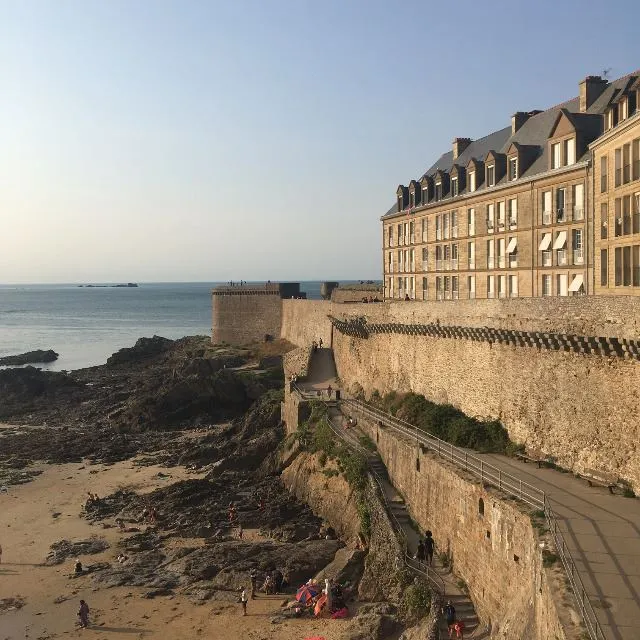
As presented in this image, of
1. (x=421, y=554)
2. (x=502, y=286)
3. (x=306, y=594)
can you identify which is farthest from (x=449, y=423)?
(x=502, y=286)

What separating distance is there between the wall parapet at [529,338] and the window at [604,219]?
4.30 m

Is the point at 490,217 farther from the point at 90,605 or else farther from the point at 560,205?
the point at 90,605

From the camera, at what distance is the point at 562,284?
27.5 m

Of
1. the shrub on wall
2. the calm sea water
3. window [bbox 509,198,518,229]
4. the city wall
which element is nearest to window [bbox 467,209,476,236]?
window [bbox 509,198,518,229]

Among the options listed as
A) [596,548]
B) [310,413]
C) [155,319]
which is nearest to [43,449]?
[310,413]

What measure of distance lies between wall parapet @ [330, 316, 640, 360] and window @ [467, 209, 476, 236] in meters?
6.09

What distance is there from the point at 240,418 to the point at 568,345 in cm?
2791

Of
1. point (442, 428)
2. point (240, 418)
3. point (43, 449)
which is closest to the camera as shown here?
point (442, 428)

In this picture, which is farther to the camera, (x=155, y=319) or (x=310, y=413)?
(x=155, y=319)

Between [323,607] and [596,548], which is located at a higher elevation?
[596,548]

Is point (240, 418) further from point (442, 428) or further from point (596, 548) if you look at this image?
point (596, 548)

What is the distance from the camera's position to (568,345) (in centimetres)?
1844

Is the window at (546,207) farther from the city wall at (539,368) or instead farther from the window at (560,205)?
the city wall at (539,368)

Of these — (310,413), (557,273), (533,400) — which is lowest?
(310,413)
